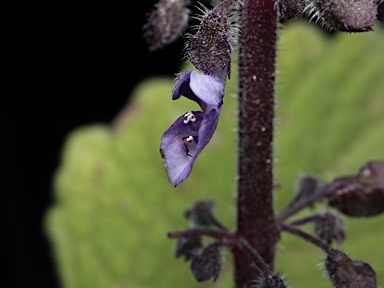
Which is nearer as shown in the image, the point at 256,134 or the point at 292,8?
the point at 292,8

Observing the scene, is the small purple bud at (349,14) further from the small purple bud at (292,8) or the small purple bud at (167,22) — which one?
the small purple bud at (167,22)

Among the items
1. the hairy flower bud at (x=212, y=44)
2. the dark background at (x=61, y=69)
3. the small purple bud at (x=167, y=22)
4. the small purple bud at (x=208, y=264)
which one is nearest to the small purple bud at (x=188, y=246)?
the small purple bud at (x=208, y=264)

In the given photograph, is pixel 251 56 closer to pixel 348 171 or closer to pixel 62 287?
pixel 348 171

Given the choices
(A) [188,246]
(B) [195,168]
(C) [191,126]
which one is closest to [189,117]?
(C) [191,126]

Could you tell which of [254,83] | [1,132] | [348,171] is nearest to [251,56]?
[254,83]

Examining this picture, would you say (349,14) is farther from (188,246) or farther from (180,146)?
(188,246)

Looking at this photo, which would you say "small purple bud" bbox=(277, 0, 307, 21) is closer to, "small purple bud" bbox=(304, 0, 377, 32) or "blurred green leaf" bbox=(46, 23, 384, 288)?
"small purple bud" bbox=(304, 0, 377, 32)

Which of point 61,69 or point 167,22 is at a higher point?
point 61,69
